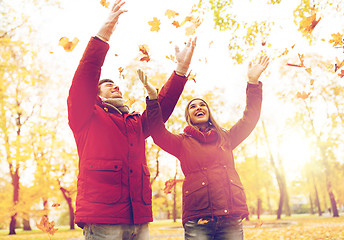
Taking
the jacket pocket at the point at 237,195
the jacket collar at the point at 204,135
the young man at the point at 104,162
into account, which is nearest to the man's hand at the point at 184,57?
the jacket collar at the point at 204,135

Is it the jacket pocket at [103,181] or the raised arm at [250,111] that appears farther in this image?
the raised arm at [250,111]

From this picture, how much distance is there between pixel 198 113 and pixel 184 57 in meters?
0.61

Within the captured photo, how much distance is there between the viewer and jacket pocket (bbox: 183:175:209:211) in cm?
284

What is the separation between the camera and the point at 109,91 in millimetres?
2930

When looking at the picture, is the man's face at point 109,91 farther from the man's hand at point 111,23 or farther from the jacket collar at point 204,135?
the jacket collar at point 204,135

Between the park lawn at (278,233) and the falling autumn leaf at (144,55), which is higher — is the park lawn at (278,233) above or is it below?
below

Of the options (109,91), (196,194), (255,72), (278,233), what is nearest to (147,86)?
(109,91)

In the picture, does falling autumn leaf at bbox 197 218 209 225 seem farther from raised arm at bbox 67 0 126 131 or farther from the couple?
raised arm at bbox 67 0 126 131

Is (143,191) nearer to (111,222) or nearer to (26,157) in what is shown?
(111,222)

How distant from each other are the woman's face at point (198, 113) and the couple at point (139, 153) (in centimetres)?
1

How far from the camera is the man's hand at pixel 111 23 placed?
2.50 metres

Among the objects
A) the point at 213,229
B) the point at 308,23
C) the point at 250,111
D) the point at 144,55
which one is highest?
the point at 308,23

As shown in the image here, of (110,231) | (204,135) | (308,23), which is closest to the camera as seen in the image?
(110,231)

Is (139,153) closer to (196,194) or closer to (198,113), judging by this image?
(196,194)
